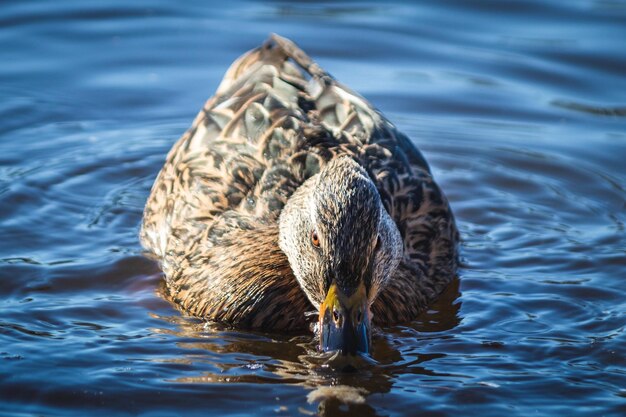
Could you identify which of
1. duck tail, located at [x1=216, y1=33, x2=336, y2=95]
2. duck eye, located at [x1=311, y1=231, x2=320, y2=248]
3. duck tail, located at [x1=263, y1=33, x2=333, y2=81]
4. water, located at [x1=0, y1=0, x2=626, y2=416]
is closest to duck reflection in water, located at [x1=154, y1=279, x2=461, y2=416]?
water, located at [x1=0, y1=0, x2=626, y2=416]

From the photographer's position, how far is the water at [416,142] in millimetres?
6836

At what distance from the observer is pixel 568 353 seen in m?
7.35

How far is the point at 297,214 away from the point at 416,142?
13.1ft

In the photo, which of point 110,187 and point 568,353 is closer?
point 568,353

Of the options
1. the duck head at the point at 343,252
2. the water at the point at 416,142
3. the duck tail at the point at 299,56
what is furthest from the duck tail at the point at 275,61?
the duck head at the point at 343,252

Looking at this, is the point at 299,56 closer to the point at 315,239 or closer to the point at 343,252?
the point at 315,239

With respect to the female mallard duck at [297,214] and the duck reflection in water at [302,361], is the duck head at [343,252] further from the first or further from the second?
the duck reflection in water at [302,361]

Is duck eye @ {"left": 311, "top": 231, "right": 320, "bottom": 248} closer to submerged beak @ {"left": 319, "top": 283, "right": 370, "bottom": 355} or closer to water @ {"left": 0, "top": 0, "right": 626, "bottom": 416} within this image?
submerged beak @ {"left": 319, "top": 283, "right": 370, "bottom": 355}

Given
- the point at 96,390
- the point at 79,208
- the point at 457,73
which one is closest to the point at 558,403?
the point at 96,390

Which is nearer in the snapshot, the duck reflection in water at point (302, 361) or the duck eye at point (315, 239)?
the duck reflection in water at point (302, 361)

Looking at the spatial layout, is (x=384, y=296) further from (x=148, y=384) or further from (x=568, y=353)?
(x=148, y=384)

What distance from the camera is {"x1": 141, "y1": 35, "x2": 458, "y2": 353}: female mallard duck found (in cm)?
684

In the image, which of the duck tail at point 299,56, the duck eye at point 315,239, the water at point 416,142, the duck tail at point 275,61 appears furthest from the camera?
the duck tail at point 275,61

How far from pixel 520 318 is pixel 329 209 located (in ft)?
6.10
